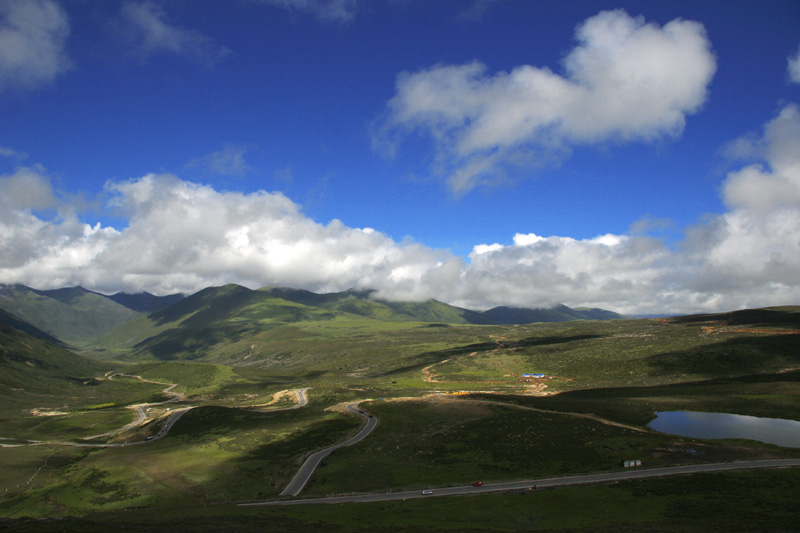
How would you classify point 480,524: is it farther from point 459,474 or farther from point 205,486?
point 205,486

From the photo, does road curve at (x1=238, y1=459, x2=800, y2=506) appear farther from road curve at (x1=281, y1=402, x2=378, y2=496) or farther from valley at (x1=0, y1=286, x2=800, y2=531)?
road curve at (x1=281, y1=402, x2=378, y2=496)

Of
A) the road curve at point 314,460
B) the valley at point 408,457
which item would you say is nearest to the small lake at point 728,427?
the valley at point 408,457

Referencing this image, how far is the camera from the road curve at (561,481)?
216ft

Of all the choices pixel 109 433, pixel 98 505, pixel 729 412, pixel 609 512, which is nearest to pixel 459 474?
pixel 609 512

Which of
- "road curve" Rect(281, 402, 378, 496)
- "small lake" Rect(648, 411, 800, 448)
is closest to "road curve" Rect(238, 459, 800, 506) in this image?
"road curve" Rect(281, 402, 378, 496)

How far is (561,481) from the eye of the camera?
67500mm

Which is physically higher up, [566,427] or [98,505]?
[566,427]

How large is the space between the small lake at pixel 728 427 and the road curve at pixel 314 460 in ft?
234

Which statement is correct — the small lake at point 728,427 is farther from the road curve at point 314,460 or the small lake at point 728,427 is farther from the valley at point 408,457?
the road curve at point 314,460

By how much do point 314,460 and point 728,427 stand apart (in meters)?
94.1

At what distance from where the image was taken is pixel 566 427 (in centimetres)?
9912

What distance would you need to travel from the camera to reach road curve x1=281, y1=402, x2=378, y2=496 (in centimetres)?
7856

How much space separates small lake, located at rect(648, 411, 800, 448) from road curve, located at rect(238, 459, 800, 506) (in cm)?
2104

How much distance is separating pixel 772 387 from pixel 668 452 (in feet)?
282
